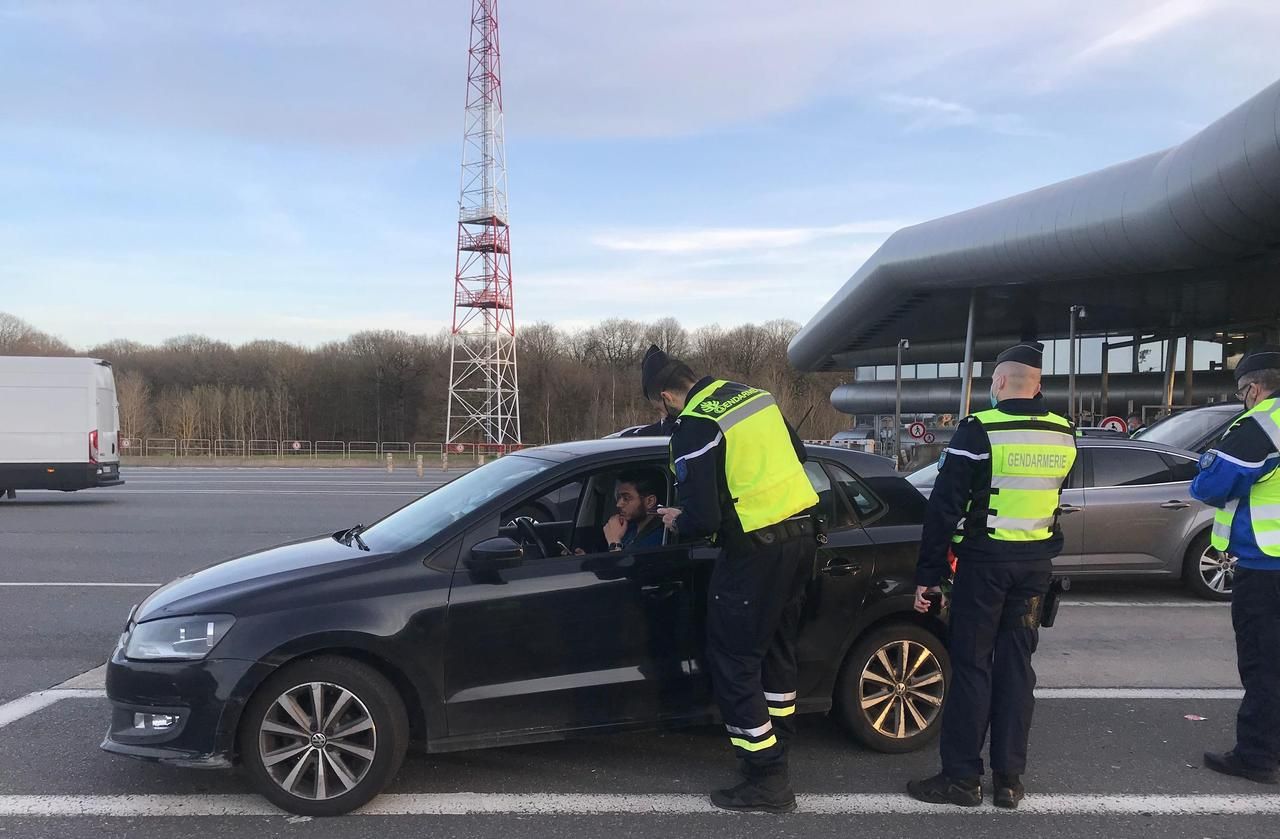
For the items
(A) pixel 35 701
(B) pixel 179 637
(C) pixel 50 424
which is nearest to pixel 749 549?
(B) pixel 179 637

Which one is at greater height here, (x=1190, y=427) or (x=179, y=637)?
(x=1190, y=427)

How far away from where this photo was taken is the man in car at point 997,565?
151 inches

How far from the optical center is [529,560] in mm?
3980

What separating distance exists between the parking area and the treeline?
193 ft

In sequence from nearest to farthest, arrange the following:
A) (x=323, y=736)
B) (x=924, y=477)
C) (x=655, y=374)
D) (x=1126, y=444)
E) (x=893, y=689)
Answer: (x=323, y=736), (x=655, y=374), (x=893, y=689), (x=1126, y=444), (x=924, y=477)

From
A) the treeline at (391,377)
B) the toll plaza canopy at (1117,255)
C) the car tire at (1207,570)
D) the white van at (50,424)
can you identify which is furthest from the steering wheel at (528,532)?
the treeline at (391,377)

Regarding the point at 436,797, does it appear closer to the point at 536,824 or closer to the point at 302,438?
the point at 536,824

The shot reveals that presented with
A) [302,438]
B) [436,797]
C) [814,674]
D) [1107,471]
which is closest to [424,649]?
[436,797]

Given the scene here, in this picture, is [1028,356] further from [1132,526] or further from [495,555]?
[1132,526]

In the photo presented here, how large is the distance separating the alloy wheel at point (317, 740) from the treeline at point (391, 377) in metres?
61.1

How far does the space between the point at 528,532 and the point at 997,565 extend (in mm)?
2281

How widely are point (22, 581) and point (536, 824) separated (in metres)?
7.71

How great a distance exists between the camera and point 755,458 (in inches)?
151

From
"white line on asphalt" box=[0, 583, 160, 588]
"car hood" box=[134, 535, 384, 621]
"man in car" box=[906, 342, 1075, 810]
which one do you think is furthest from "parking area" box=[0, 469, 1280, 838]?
"white line on asphalt" box=[0, 583, 160, 588]
